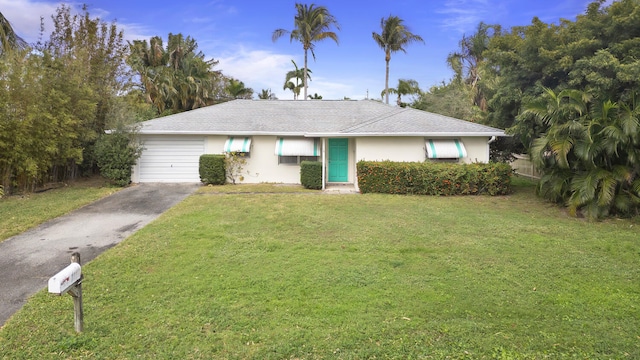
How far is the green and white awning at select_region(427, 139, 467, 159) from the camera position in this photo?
1464 cm

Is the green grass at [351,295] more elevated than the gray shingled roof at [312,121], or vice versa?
the gray shingled roof at [312,121]

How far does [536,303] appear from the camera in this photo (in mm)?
4844

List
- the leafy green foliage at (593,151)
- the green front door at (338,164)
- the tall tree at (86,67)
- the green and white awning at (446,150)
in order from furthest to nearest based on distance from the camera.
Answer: the green front door at (338,164)
the green and white awning at (446,150)
the tall tree at (86,67)
the leafy green foliage at (593,151)

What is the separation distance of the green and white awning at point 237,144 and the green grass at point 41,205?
4.81 metres

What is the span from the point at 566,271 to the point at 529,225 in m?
3.44

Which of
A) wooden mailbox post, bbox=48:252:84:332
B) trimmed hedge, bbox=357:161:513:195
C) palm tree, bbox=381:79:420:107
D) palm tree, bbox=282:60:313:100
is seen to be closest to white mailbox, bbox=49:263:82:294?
wooden mailbox post, bbox=48:252:84:332

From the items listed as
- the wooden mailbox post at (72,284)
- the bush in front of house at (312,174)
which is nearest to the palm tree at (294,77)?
the bush in front of house at (312,174)

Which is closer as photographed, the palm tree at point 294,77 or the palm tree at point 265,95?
the palm tree at point 294,77

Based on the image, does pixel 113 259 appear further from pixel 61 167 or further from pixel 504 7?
pixel 504 7

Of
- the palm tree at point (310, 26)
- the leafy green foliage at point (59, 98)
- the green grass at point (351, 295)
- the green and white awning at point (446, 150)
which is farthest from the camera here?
the palm tree at point (310, 26)

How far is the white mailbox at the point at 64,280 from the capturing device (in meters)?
3.44

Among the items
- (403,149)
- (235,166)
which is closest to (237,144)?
(235,166)

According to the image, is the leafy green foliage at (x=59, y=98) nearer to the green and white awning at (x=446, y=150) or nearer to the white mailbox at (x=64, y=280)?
the white mailbox at (x=64, y=280)

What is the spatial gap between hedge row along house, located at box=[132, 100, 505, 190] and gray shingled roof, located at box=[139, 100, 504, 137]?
0.14 ft
